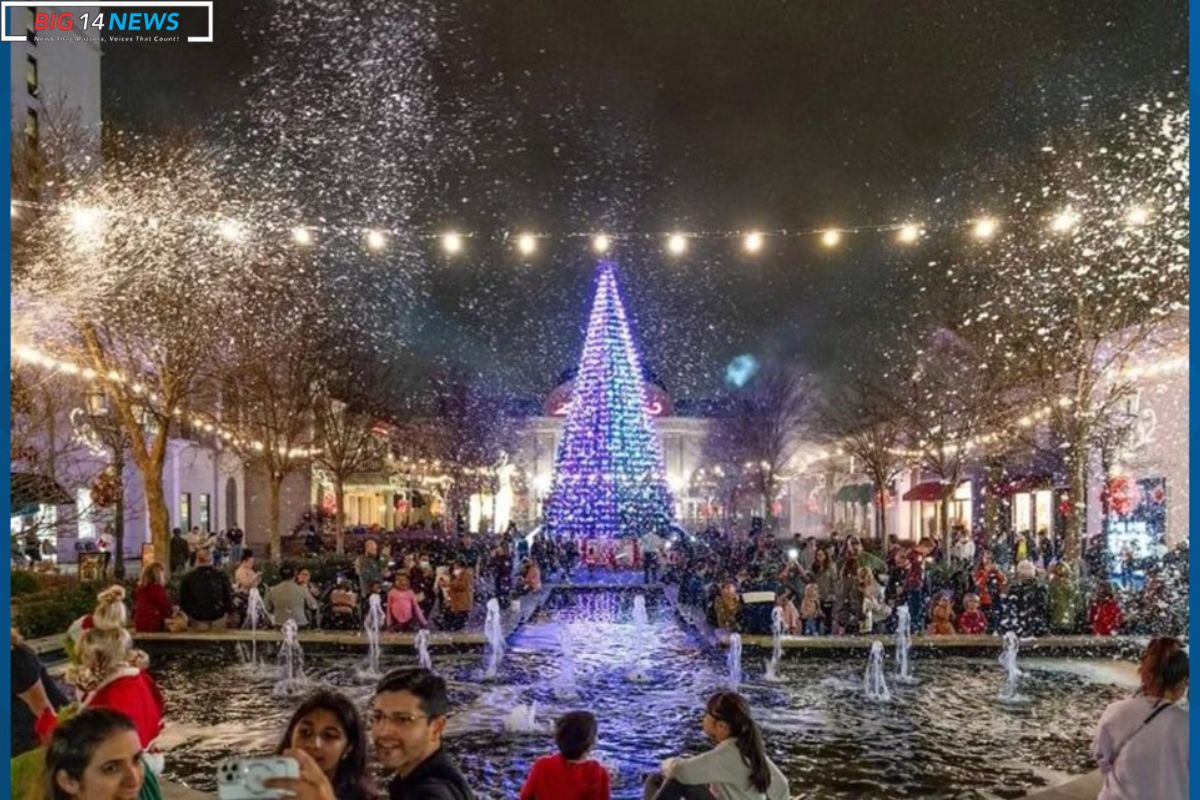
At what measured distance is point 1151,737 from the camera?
4.66 meters

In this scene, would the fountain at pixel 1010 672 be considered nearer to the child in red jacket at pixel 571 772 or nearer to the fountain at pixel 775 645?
the fountain at pixel 775 645

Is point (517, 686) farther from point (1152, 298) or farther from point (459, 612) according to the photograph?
point (1152, 298)

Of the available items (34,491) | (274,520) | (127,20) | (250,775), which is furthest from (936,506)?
(250,775)

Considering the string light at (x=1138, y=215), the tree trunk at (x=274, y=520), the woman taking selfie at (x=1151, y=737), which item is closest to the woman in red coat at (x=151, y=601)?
the woman taking selfie at (x=1151, y=737)

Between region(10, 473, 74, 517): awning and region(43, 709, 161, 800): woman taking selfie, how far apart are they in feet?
53.2

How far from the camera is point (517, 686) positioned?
1336 centimetres

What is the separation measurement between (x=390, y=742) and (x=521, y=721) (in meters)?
8.14

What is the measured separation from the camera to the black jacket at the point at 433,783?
3.04m

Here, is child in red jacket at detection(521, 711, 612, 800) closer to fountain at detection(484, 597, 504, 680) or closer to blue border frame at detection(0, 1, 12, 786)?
blue border frame at detection(0, 1, 12, 786)

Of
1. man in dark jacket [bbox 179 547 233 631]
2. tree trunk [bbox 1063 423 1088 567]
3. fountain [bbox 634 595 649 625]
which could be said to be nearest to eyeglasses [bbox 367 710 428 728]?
man in dark jacket [bbox 179 547 233 631]

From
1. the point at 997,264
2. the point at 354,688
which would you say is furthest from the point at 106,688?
the point at 997,264

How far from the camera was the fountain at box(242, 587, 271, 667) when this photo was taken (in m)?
15.3

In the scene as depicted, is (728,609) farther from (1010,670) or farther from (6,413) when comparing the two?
(6,413)

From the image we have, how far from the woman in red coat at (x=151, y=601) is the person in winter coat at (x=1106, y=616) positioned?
13.7 meters
